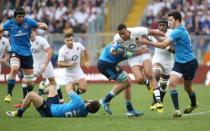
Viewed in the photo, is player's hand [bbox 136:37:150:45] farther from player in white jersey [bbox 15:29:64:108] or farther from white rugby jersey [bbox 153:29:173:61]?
player in white jersey [bbox 15:29:64:108]

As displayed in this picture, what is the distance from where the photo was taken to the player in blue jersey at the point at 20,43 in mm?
20047

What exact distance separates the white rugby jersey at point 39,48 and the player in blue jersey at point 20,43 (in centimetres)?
233

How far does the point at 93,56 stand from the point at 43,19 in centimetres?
488

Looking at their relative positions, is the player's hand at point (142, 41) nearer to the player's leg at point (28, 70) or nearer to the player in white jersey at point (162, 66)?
the player in white jersey at point (162, 66)

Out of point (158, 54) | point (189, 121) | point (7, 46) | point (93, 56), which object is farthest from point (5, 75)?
point (189, 121)

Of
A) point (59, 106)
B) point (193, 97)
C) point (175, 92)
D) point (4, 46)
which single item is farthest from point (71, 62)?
point (175, 92)

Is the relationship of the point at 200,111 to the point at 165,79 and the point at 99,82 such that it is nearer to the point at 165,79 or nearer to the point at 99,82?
the point at 165,79

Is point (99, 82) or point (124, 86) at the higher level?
point (124, 86)

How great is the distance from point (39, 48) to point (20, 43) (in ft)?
9.73

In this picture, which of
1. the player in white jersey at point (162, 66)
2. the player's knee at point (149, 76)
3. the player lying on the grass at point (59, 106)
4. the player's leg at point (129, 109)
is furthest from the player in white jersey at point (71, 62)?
the player lying on the grass at point (59, 106)

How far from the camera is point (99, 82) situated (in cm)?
3275

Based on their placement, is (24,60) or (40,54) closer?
(24,60)

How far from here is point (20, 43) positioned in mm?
20547

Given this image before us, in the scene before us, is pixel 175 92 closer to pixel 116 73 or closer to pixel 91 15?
pixel 116 73
